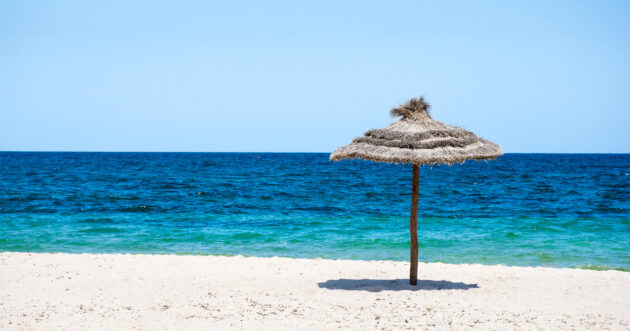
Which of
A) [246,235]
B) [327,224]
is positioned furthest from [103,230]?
[327,224]

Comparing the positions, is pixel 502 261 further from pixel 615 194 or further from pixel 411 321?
pixel 615 194

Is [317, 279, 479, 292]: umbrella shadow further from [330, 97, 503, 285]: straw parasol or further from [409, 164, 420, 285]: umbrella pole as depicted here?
[330, 97, 503, 285]: straw parasol

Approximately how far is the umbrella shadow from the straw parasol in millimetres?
703

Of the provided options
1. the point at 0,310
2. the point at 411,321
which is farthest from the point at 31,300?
the point at 411,321

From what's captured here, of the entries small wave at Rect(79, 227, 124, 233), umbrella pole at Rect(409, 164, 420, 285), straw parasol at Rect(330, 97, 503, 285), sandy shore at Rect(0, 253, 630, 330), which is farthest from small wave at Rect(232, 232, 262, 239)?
straw parasol at Rect(330, 97, 503, 285)

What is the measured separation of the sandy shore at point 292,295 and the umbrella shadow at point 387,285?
0.06 ft

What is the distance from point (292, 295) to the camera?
332 inches

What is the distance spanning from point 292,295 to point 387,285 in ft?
5.88

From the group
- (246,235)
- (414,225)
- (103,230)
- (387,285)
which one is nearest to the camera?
(414,225)

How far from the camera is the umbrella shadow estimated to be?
899 centimetres

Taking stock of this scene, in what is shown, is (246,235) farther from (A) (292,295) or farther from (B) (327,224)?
(A) (292,295)

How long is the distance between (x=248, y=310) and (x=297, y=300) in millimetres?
904

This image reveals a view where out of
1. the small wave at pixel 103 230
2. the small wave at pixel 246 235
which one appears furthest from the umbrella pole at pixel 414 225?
the small wave at pixel 103 230

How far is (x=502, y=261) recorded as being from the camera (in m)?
12.6
